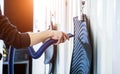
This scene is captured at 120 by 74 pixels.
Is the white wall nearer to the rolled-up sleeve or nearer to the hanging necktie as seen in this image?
the hanging necktie

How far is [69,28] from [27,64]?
260 cm

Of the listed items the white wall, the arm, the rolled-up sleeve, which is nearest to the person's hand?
the arm

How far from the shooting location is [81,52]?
5.09ft

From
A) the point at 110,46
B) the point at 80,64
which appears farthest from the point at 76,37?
the point at 110,46

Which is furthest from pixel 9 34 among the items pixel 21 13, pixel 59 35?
pixel 21 13

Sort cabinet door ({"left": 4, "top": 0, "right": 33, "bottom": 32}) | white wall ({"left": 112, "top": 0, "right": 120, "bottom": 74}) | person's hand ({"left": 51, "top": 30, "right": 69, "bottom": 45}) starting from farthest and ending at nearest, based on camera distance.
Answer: cabinet door ({"left": 4, "top": 0, "right": 33, "bottom": 32}), person's hand ({"left": 51, "top": 30, "right": 69, "bottom": 45}), white wall ({"left": 112, "top": 0, "right": 120, "bottom": 74})

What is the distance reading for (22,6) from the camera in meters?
4.74

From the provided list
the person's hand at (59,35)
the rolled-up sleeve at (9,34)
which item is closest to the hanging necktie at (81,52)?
the person's hand at (59,35)

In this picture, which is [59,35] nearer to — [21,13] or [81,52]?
[81,52]

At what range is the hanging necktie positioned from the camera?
147 cm

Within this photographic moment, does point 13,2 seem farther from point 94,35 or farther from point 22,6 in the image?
point 94,35

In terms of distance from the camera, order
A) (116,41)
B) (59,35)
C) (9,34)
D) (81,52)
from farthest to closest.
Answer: (59,35) < (81,52) < (9,34) < (116,41)

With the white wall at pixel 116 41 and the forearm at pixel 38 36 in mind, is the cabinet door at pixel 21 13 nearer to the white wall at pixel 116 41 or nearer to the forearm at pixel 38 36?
the forearm at pixel 38 36

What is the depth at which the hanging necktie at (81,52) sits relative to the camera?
1.47m
